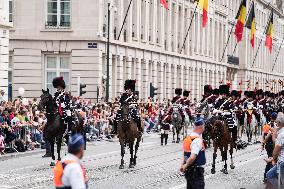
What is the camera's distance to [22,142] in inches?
1180

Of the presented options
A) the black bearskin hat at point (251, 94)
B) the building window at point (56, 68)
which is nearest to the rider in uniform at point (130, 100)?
the black bearskin hat at point (251, 94)

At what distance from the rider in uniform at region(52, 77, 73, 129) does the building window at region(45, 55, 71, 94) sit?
2551 cm

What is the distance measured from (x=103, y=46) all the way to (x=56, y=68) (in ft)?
10.2

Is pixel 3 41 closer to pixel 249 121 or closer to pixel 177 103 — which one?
pixel 177 103

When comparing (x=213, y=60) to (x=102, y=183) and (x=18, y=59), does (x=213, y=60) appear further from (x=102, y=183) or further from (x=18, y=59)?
(x=102, y=183)

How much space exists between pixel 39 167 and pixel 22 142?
5.86 meters

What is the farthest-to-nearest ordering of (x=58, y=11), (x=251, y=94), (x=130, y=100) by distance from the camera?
(x=58, y=11), (x=251, y=94), (x=130, y=100)

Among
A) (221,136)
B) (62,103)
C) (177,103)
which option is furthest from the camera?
(177,103)

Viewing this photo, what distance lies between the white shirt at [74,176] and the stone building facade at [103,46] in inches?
1509

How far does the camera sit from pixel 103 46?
168 feet

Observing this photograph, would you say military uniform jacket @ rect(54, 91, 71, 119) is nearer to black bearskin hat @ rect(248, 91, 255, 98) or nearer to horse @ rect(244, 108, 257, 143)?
horse @ rect(244, 108, 257, 143)

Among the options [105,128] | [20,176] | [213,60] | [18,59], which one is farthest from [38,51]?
[213,60]

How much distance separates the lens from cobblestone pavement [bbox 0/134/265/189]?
2038cm

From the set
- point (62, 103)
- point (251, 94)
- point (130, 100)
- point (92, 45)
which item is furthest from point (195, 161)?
point (92, 45)
